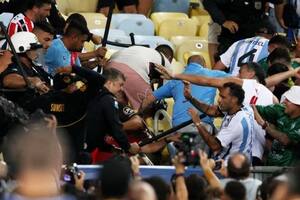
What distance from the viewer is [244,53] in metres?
14.8

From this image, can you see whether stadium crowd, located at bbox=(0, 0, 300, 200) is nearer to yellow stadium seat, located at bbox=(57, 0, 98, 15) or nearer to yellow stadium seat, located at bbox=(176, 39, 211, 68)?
yellow stadium seat, located at bbox=(176, 39, 211, 68)

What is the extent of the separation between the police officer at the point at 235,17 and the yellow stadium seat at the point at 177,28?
1.61 meters

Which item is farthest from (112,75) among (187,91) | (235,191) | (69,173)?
(235,191)

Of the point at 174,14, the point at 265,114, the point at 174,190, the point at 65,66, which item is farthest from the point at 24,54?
the point at 174,14

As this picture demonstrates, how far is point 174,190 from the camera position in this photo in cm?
986

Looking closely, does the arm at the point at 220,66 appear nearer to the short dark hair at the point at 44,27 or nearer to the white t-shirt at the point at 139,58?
the white t-shirt at the point at 139,58

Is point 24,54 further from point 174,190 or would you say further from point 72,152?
point 174,190

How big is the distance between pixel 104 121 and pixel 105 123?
0.07 ft

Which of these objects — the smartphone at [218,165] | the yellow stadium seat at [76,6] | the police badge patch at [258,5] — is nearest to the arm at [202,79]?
the smartphone at [218,165]

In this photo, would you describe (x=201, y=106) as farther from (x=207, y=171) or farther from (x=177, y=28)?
(x=177, y=28)

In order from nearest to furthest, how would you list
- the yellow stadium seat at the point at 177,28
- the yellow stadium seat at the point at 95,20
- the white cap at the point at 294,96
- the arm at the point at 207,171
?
the arm at the point at 207,171, the white cap at the point at 294,96, the yellow stadium seat at the point at 95,20, the yellow stadium seat at the point at 177,28

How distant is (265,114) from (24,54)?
8.37 ft

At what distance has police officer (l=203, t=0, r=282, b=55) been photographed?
15781 millimetres

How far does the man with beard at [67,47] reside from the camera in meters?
13.7
